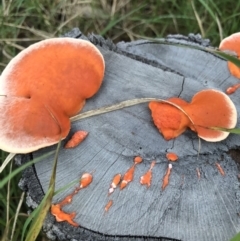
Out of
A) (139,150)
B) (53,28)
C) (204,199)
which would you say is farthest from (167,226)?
(53,28)

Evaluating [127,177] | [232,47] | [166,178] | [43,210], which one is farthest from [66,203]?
[232,47]

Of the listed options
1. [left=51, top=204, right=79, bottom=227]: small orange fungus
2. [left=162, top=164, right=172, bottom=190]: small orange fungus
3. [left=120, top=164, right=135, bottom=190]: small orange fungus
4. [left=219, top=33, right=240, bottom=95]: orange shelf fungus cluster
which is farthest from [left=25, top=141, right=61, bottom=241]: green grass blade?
[left=219, top=33, right=240, bottom=95]: orange shelf fungus cluster

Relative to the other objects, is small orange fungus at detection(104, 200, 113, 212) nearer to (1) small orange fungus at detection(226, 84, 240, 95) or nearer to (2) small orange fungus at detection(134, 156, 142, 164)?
(2) small orange fungus at detection(134, 156, 142, 164)

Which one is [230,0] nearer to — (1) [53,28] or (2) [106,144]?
(1) [53,28]

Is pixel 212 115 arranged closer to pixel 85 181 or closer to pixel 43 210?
pixel 85 181

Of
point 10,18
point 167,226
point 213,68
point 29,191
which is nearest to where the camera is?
point 167,226

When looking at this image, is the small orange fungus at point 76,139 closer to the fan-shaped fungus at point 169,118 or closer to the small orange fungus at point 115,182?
the small orange fungus at point 115,182
